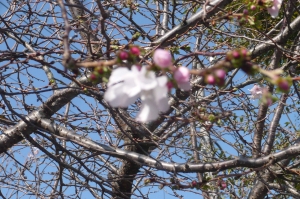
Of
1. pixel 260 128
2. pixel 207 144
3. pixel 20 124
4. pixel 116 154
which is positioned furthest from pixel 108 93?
pixel 207 144

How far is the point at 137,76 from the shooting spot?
873 millimetres

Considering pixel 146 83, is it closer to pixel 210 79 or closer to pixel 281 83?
pixel 210 79

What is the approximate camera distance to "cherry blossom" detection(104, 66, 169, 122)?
34.0 inches

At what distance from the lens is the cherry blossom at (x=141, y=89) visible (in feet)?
2.83

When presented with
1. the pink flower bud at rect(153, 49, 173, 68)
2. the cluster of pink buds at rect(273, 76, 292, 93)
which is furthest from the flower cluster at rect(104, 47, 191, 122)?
the cluster of pink buds at rect(273, 76, 292, 93)

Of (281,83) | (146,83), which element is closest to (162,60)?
(146,83)

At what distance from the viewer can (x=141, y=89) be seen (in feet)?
2.90

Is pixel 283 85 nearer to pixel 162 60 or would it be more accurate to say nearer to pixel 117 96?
pixel 162 60

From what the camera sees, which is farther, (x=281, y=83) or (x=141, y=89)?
(x=141, y=89)

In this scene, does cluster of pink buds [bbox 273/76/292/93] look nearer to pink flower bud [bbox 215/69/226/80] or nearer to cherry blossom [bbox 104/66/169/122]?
pink flower bud [bbox 215/69/226/80]

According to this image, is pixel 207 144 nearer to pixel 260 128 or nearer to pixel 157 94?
pixel 260 128

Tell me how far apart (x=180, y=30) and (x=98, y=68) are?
1.26 meters

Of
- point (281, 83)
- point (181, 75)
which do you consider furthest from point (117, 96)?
point (281, 83)

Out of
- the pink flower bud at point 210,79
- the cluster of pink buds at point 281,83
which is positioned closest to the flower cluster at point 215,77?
the pink flower bud at point 210,79
